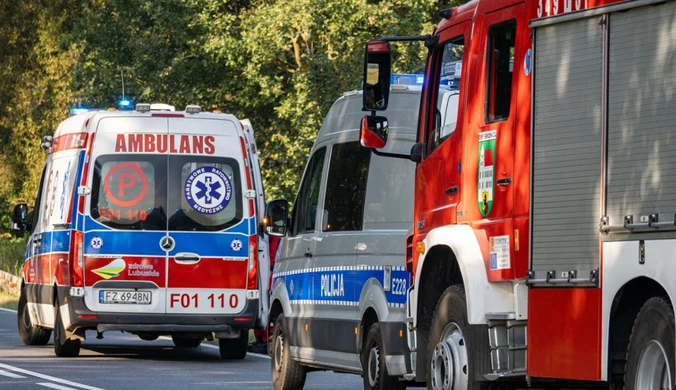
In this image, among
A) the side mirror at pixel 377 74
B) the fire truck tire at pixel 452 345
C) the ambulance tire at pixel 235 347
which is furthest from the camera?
the ambulance tire at pixel 235 347

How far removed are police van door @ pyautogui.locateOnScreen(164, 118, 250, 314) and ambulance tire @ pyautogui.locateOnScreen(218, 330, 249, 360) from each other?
2.06 ft

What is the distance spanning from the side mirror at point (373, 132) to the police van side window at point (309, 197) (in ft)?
7.80

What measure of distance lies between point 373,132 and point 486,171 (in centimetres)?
148

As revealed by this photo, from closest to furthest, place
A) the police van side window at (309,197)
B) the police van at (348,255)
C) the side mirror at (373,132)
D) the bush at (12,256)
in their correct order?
the side mirror at (373,132), the police van at (348,255), the police van side window at (309,197), the bush at (12,256)

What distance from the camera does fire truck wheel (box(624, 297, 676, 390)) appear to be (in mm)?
7707

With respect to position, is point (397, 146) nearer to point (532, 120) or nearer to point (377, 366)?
point (377, 366)

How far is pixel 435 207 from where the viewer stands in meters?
10.7

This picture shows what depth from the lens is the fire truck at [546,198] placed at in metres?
7.96

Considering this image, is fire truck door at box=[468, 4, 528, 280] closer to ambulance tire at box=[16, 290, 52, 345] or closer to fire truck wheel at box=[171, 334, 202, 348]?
ambulance tire at box=[16, 290, 52, 345]

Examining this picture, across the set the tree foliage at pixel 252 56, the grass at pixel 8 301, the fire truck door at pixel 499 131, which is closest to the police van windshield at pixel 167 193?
the fire truck door at pixel 499 131

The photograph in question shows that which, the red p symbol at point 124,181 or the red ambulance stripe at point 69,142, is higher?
the red ambulance stripe at point 69,142

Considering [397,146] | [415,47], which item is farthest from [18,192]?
[397,146]

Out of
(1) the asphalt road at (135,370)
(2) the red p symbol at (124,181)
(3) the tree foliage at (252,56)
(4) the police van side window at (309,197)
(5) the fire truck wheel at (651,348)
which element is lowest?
(1) the asphalt road at (135,370)

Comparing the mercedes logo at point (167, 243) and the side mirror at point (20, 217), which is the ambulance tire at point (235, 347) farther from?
the side mirror at point (20, 217)
